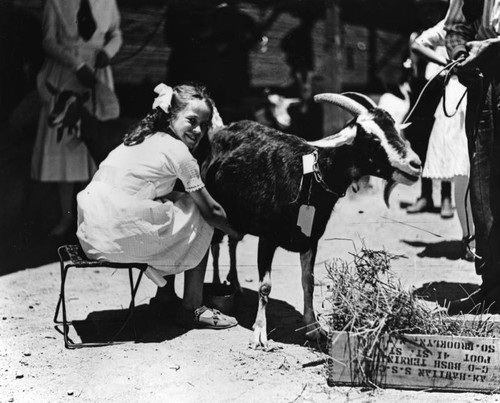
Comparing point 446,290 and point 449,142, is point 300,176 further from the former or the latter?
point 449,142

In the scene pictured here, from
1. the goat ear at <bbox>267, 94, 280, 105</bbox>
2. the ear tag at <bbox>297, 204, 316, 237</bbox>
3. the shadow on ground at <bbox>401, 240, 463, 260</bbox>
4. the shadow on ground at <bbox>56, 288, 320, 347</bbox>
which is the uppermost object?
the goat ear at <bbox>267, 94, 280, 105</bbox>

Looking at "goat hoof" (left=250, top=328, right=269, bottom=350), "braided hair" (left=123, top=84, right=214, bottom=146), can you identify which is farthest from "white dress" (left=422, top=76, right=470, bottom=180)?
"goat hoof" (left=250, top=328, right=269, bottom=350)

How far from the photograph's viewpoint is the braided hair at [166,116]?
182 inches

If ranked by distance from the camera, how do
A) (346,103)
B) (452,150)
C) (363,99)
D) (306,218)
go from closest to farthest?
(346,103), (306,218), (363,99), (452,150)

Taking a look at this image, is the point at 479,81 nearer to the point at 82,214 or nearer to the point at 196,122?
the point at 196,122

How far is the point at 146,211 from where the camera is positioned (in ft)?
Answer: 14.4

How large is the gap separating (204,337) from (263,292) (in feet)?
1.69

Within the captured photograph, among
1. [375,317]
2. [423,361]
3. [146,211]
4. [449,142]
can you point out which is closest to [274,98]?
[449,142]

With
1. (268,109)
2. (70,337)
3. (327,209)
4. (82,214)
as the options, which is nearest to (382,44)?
(268,109)

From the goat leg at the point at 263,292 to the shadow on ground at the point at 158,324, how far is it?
20cm

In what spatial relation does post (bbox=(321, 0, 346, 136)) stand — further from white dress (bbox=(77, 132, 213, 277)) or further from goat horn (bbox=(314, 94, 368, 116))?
white dress (bbox=(77, 132, 213, 277))

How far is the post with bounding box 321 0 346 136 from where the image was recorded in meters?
6.25

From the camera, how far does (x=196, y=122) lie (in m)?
4.63

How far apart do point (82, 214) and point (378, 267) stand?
6.39 ft
